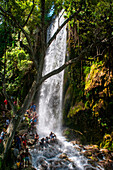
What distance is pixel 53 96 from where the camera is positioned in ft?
46.0

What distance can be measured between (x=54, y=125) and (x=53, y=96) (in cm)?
289

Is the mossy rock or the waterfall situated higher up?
the waterfall

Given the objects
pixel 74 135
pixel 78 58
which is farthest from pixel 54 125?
pixel 78 58

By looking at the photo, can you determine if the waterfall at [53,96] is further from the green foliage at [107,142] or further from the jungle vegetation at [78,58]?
the green foliage at [107,142]

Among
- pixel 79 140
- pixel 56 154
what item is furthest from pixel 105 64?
pixel 56 154

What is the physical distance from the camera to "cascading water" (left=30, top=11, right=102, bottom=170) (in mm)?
7008

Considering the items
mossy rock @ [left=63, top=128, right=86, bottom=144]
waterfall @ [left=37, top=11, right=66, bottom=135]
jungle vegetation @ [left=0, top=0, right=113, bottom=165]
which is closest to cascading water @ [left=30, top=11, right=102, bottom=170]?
waterfall @ [left=37, top=11, right=66, bottom=135]

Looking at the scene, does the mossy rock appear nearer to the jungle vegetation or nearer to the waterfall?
the jungle vegetation

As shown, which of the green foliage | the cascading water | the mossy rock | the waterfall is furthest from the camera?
the waterfall

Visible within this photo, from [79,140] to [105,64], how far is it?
5.72m

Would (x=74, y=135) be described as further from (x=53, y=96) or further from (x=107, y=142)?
(x=53, y=96)

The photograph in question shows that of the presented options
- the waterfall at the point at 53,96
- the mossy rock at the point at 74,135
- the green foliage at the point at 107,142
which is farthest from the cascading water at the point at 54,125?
the green foliage at the point at 107,142

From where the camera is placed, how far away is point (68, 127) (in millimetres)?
11617

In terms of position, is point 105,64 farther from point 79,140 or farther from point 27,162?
point 27,162
